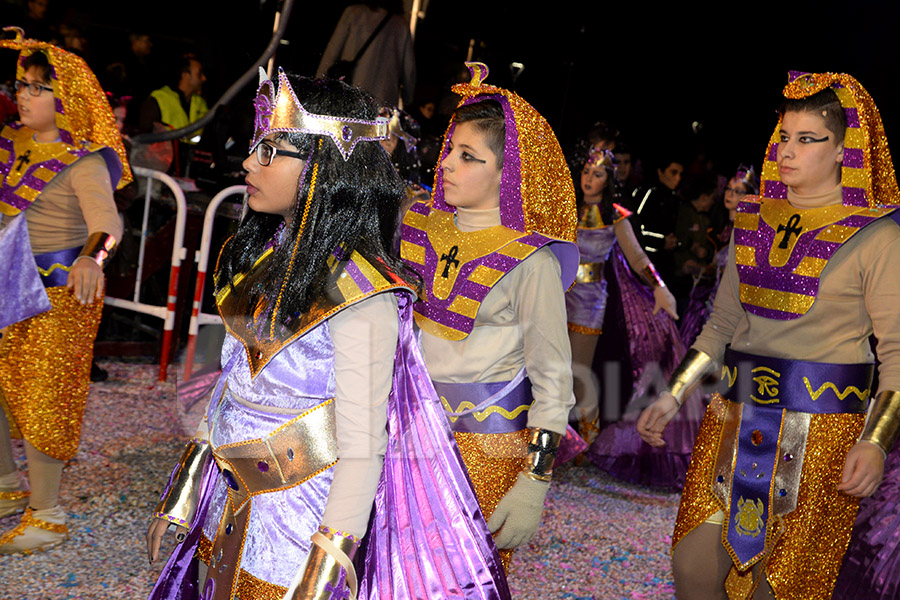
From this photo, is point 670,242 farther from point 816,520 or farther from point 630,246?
point 816,520

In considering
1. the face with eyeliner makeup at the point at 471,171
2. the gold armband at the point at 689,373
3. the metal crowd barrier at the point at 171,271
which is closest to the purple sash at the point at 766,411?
the gold armband at the point at 689,373

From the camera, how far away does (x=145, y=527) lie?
376cm

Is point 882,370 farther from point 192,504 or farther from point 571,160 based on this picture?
point 571,160

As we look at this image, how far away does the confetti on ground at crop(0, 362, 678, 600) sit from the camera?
329 centimetres

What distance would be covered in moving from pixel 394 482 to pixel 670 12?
853 cm

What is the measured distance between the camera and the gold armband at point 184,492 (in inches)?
71.6

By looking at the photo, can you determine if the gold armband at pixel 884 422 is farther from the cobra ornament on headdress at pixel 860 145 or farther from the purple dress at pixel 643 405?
the purple dress at pixel 643 405

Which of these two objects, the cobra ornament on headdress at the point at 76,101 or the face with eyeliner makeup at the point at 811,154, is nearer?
the face with eyeliner makeup at the point at 811,154

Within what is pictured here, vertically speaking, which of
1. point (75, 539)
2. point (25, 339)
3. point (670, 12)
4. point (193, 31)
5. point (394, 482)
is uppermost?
point (670, 12)

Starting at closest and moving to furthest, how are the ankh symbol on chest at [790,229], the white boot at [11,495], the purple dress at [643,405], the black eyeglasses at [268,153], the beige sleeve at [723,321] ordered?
the black eyeglasses at [268,153]
the ankh symbol on chest at [790,229]
the beige sleeve at [723,321]
the white boot at [11,495]
the purple dress at [643,405]

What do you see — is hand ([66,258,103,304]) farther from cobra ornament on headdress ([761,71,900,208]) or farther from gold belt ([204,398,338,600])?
cobra ornament on headdress ([761,71,900,208])

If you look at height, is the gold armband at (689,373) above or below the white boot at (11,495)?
above

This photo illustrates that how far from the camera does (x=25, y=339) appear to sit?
342cm

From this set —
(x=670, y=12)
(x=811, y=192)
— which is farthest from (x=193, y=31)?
(x=811, y=192)
